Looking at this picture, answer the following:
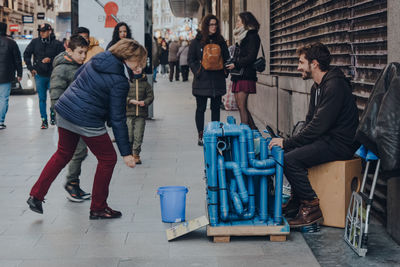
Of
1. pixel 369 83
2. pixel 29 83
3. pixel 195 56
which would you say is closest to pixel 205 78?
pixel 195 56

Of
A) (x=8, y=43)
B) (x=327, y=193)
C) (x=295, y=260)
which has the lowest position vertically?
(x=295, y=260)

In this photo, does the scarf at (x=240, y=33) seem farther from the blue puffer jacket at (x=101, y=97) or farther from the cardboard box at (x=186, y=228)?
the cardboard box at (x=186, y=228)

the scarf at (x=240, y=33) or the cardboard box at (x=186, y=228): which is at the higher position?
the scarf at (x=240, y=33)

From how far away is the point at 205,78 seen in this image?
9695 mm

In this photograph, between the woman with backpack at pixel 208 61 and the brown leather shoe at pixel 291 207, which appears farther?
the woman with backpack at pixel 208 61

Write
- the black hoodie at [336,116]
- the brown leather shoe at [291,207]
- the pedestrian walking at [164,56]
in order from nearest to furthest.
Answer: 1. the black hoodie at [336,116]
2. the brown leather shoe at [291,207]
3. the pedestrian walking at [164,56]

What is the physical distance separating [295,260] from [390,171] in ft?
2.82

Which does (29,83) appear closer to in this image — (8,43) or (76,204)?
(8,43)

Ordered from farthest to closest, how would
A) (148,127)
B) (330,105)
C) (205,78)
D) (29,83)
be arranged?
1. (29,83)
2. (148,127)
3. (205,78)
4. (330,105)

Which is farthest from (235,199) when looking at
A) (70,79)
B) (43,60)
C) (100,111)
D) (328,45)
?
(43,60)

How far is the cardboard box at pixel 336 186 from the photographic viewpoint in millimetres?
5277

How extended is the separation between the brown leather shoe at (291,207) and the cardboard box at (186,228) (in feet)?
2.99

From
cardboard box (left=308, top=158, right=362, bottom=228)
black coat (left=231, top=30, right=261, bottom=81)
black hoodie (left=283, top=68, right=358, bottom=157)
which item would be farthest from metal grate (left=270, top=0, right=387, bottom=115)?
cardboard box (left=308, top=158, right=362, bottom=228)

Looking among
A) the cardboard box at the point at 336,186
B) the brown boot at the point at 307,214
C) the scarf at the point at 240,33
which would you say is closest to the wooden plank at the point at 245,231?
the brown boot at the point at 307,214
